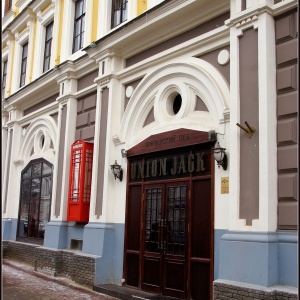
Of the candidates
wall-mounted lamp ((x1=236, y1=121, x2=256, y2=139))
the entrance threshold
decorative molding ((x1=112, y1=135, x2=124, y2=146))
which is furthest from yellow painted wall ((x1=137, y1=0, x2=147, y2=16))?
the entrance threshold

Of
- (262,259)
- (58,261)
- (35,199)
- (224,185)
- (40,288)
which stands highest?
(224,185)

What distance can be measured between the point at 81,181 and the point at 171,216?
9.97 feet

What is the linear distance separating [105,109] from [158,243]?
3.48 meters

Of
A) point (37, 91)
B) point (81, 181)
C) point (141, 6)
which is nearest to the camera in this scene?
point (141, 6)

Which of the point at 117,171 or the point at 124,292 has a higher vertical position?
the point at 117,171

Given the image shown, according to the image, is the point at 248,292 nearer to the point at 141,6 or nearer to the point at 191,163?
the point at 191,163

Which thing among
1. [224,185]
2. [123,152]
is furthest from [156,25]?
[224,185]

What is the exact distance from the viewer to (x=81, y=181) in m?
10.5

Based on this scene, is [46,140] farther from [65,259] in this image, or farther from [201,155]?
[201,155]

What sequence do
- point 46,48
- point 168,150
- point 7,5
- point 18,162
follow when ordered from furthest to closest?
point 7,5 → point 18,162 → point 46,48 → point 168,150

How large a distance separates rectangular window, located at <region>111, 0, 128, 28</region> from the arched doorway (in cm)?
345

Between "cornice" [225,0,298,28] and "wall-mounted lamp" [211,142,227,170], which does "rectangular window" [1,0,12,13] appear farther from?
"wall-mounted lamp" [211,142,227,170]

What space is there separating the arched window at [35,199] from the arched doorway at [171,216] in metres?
4.26

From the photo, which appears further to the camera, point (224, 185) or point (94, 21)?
point (94, 21)
